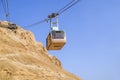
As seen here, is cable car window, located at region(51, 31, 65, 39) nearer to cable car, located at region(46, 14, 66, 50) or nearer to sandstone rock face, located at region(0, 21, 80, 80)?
cable car, located at region(46, 14, 66, 50)

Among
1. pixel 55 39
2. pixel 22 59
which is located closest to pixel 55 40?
pixel 55 39

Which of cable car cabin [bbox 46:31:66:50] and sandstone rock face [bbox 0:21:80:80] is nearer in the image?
cable car cabin [bbox 46:31:66:50]

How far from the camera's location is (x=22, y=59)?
6347cm

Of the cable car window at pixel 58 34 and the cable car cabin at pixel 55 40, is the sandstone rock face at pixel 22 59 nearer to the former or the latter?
the cable car window at pixel 58 34

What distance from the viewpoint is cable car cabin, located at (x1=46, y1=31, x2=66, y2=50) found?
2887 centimetres

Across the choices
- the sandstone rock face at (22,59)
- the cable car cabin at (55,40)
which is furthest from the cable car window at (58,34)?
the sandstone rock face at (22,59)

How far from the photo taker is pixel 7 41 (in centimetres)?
7094

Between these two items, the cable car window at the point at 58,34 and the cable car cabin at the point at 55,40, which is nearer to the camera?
the cable car window at the point at 58,34

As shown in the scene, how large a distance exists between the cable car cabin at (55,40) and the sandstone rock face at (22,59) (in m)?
24.8

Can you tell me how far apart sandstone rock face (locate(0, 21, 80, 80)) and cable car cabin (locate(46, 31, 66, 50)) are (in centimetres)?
2476

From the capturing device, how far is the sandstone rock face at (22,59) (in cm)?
5612

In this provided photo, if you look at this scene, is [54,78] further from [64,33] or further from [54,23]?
[54,23]

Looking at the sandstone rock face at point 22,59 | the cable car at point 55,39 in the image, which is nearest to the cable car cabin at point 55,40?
the cable car at point 55,39

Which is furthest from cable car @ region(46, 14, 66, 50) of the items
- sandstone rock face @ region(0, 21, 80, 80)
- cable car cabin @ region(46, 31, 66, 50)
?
sandstone rock face @ region(0, 21, 80, 80)
